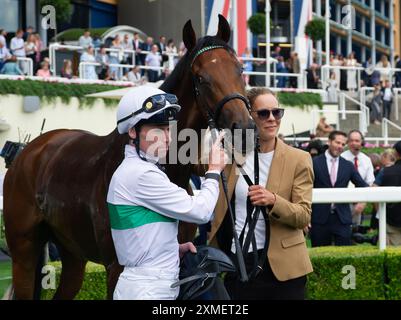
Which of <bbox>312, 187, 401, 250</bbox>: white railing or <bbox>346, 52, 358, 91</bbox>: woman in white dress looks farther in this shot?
<bbox>346, 52, 358, 91</bbox>: woman in white dress

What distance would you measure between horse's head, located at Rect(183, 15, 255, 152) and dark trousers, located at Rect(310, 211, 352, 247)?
161 inches

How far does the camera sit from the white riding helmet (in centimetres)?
330

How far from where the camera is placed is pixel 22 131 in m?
15.4

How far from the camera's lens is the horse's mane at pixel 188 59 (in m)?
4.17

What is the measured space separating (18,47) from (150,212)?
13.6 meters

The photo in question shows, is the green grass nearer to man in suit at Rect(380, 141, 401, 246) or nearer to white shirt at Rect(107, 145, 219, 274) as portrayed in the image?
man in suit at Rect(380, 141, 401, 246)

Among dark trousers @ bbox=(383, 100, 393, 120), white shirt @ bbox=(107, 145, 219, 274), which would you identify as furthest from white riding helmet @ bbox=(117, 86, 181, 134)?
dark trousers @ bbox=(383, 100, 393, 120)

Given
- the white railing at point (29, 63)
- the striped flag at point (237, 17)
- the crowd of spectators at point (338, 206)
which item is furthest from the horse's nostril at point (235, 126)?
the striped flag at point (237, 17)

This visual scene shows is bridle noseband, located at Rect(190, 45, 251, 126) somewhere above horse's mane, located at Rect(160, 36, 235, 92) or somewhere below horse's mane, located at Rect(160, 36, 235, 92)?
below

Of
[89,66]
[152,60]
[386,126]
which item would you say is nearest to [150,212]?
[89,66]

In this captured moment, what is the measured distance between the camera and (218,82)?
402 cm

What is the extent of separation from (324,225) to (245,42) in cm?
1691

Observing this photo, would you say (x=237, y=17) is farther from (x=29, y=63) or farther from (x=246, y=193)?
(x=246, y=193)

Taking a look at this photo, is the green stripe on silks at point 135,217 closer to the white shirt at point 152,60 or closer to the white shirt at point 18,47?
the white shirt at point 18,47
